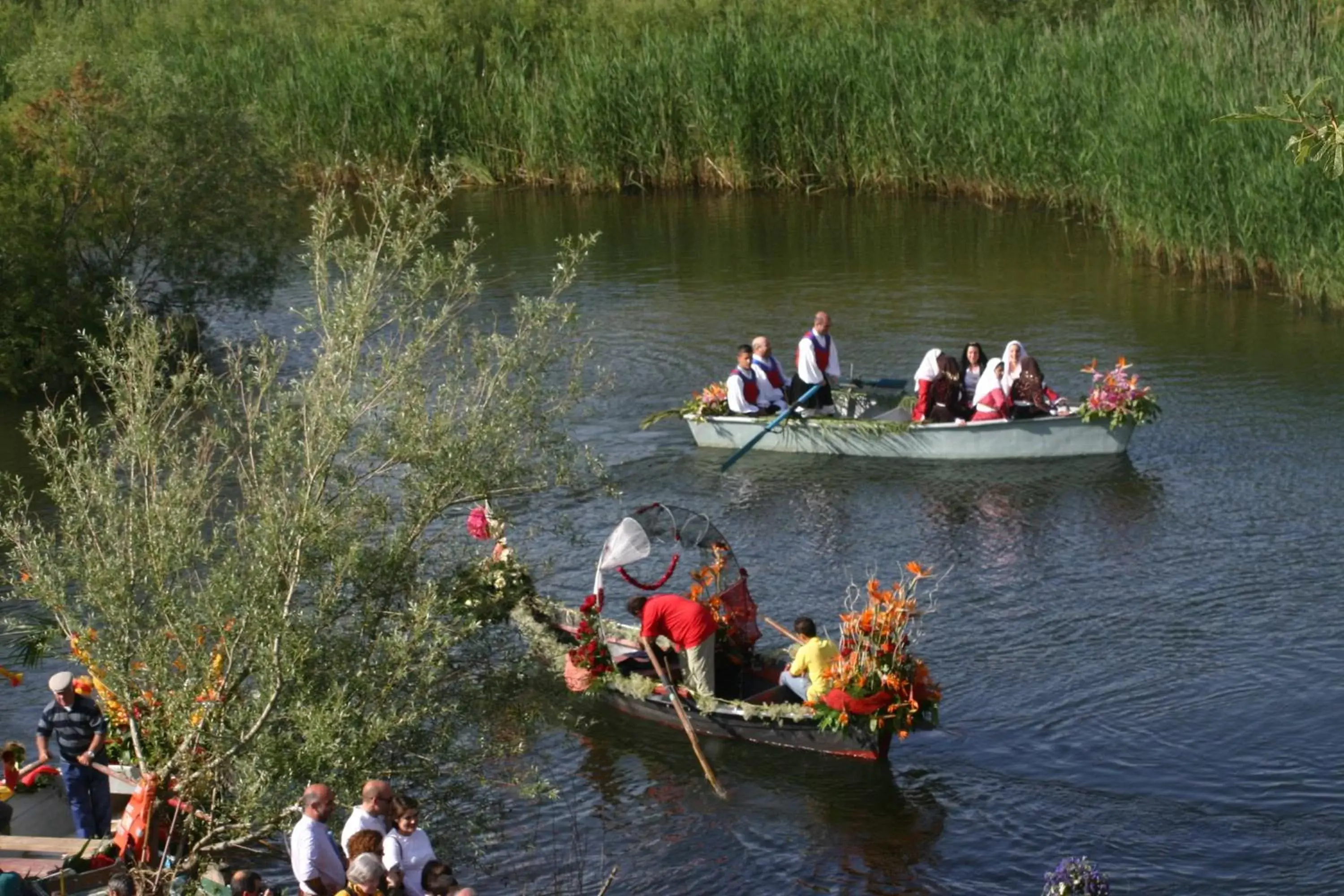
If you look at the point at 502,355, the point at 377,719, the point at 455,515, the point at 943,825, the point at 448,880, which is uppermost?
the point at 502,355

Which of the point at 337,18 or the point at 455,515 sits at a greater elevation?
the point at 337,18

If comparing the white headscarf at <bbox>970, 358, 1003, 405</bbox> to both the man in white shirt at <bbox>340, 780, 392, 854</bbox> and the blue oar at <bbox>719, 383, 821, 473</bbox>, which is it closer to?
the blue oar at <bbox>719, 383, 821, 473</bbox>

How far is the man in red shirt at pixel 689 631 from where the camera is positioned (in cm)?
1578

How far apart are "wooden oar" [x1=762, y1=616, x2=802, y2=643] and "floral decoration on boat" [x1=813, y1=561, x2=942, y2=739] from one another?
0.98m

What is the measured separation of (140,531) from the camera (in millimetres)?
11133

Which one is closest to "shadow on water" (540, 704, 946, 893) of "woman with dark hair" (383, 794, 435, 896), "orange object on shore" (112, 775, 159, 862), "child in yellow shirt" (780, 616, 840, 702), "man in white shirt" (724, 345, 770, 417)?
"child in yellow shirt" (780, 616, 840, 702)

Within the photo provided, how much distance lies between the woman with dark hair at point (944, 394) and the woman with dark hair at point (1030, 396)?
0.76 meters

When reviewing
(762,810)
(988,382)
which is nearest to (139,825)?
(762,810)

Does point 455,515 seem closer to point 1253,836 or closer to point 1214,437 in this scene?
point 1253,836

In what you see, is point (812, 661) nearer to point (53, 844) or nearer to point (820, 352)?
point (53, 844)

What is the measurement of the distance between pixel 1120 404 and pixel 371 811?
535 inches

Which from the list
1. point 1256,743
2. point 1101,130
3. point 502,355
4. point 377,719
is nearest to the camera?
point 377,719

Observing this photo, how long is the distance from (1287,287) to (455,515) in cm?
2053

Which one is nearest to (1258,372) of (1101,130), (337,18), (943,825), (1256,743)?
(1101,130)
